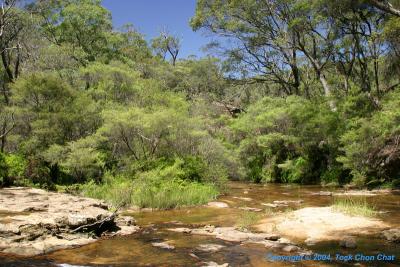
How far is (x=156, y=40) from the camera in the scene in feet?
187

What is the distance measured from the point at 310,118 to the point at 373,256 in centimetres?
2048

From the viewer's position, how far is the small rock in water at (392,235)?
10.0 metres

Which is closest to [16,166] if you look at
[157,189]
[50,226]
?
[157,189]

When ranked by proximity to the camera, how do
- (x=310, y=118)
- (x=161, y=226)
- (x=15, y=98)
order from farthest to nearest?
(x=310, y=118) < (x=15, y=98) < (x=161, y=226)

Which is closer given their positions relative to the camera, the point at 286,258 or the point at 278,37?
the point at 286,258

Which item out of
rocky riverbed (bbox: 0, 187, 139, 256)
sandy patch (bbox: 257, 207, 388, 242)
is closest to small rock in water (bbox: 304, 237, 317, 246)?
sandy patch (bbox: 257, 207, 388, 242)

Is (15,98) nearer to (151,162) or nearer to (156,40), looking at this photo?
(151,162)

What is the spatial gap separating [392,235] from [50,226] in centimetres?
843

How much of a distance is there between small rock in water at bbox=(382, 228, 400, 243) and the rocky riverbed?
22.1 ft

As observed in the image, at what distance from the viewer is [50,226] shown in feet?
34.1

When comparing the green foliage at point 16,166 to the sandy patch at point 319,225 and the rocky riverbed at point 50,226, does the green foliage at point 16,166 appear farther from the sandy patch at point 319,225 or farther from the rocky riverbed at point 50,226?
the sandy patch at point 319,225

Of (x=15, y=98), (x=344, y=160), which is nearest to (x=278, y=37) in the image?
(x=344, y=160)

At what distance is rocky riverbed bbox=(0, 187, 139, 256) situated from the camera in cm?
938

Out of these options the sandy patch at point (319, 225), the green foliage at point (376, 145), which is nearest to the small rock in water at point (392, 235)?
the sandy patch at point (319, 225)
